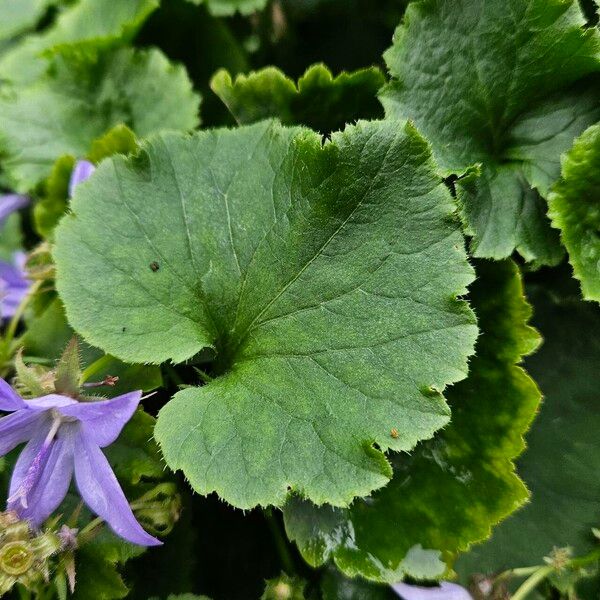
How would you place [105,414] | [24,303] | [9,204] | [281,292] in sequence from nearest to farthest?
[105,414]
[281,292]
[24,303]
[9,204]

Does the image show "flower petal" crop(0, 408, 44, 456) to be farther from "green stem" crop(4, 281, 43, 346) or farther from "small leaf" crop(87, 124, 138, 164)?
"small leaf" crop(87, 124, 138, 164)

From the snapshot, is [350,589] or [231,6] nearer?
[350,589]

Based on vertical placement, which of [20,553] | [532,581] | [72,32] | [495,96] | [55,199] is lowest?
[20,553]

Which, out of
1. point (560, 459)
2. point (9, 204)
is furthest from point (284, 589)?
point (9, 204)

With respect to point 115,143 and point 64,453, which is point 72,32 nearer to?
point 115,143

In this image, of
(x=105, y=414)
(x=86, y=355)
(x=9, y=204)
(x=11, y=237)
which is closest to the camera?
(x=105, y=414)

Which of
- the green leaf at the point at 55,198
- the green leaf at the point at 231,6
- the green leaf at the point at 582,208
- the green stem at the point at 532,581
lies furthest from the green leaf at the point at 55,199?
the green stem at the point at 532,581

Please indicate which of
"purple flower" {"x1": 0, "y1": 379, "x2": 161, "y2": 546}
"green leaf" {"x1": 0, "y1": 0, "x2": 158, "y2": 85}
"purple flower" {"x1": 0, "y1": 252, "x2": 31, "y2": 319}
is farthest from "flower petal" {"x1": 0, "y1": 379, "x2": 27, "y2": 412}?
"green leaf" {"x1": 0, "y1": 0, "x2": 158, "y2": 85}
